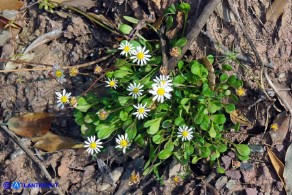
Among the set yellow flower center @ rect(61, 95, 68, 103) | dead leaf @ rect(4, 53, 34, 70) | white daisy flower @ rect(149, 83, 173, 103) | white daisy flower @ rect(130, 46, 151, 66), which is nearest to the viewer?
white daisy flower @ rect(149, 83, 173, 103)

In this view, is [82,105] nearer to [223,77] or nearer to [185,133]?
[185,133]

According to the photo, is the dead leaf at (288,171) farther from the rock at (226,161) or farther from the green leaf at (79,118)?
the green leaf at (79,118)

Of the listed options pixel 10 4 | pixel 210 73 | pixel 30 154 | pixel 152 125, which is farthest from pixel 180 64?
pixel 10 4

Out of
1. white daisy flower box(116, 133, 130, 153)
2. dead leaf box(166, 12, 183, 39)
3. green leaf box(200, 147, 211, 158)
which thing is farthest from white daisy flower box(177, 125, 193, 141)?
dead leaf box(166, 12, 183, 39)

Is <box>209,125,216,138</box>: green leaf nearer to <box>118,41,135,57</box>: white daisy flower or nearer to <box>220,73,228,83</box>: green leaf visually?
<box>220,73,228,83</box>: green leaf

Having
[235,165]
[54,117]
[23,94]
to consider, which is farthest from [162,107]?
[23,94]

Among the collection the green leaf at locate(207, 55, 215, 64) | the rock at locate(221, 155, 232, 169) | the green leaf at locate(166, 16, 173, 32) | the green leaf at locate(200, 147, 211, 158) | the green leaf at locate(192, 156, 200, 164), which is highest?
the green leaf at locate(166, 16, 173, 32)
